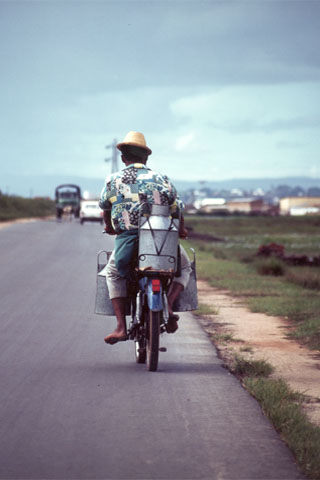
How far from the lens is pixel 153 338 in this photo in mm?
7633

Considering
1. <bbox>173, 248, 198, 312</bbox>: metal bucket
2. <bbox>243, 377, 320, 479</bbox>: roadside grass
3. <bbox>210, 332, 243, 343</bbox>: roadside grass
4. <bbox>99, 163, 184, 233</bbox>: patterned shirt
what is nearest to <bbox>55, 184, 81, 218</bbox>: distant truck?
<bbox>210, 332, 243, 343</bbox>: roadside grass

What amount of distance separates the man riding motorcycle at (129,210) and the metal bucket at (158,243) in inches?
10.4

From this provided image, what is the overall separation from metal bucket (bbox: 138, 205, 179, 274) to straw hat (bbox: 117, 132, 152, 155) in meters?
0.76

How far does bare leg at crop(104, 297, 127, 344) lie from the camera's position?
8016 mm

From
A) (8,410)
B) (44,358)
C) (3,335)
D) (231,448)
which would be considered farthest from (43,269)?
(231,448)

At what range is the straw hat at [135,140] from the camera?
26.5ft

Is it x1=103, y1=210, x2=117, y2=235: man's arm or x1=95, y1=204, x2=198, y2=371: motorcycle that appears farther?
x1=103, y1=210, x2=117, y2=235: man's arm

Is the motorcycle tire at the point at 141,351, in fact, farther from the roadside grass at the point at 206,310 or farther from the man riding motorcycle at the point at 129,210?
the roadside grass at the point at 206,310

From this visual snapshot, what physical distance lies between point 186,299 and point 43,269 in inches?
477

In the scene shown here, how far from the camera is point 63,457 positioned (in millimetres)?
5137

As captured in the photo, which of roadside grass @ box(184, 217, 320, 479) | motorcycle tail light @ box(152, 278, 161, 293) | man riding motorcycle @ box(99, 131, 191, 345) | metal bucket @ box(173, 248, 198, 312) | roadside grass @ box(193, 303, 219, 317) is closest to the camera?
roadside grass @ box(184, 217, 320, 479)

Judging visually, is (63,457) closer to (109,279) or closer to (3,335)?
(109,279)

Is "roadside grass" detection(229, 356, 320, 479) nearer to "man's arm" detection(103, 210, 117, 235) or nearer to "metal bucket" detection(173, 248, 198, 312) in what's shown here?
"metal bucket" detection(173, 248, 198, 312)

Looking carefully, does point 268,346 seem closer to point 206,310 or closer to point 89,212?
point 206,310
